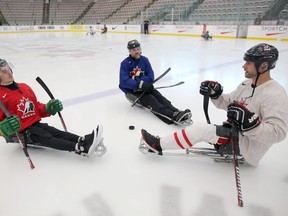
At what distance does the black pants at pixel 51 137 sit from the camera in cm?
174

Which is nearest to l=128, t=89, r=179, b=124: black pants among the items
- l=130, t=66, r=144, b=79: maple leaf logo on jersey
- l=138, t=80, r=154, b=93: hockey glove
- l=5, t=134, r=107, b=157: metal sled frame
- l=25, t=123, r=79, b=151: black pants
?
l=138, t=80, r=154, b=93: hockey glove

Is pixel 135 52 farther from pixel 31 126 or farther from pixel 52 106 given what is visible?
pixel 31 126

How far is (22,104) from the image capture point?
69.9 inches

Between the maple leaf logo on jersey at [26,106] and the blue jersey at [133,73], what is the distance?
44.1 inches

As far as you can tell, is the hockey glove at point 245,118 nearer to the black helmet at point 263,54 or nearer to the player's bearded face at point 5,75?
the black helmet at point 263,54

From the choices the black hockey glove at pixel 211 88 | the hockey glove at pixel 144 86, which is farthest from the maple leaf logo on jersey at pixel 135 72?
the black hockey glove at pixel 211 88

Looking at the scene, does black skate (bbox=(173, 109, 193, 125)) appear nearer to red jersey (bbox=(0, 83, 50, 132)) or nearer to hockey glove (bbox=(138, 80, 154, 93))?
hockey glove (bbox=(138, 80, 154, 93))

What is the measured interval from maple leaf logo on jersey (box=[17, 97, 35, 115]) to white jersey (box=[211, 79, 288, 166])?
1.57 m

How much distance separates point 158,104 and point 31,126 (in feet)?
4.14

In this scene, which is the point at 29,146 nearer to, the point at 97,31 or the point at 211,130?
the point at 211,130

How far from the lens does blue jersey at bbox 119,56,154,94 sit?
2681 mm

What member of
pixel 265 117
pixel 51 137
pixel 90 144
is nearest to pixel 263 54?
pixel 265 117

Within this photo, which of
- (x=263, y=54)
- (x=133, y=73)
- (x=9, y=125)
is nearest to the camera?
(x=263, y=54)

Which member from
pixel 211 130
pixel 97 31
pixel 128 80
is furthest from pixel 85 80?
pixel 97 31
